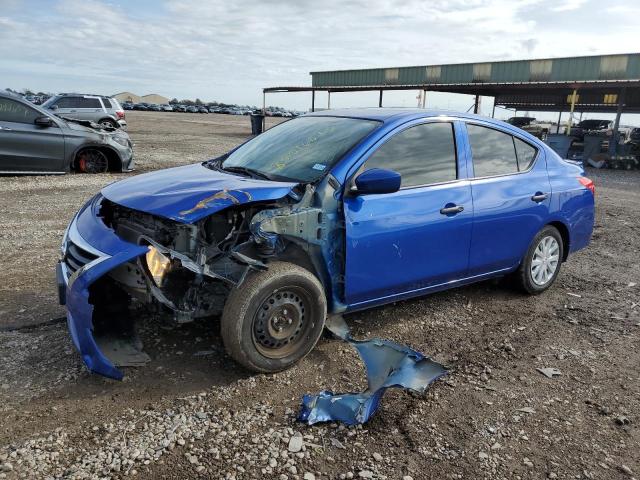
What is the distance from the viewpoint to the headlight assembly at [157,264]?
3139mm

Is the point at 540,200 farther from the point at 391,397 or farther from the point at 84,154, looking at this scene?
the point at 84,154

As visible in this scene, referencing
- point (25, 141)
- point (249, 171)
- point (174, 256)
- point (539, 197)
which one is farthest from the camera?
point (25, 141)

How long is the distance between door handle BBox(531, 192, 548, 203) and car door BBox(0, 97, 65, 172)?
910cm

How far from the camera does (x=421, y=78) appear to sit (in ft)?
96.6

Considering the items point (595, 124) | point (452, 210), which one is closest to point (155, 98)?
point (595, 124)

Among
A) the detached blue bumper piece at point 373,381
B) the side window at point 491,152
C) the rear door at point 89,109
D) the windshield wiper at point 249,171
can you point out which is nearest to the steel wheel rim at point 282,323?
the detached blue bumper piece at point 373,381

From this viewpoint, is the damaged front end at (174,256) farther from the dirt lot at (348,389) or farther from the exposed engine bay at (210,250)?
the dirt lot at (348,389)

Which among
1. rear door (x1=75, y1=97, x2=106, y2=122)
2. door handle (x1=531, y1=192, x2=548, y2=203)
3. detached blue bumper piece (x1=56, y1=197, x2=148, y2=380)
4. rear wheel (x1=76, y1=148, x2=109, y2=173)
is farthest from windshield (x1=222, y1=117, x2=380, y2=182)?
rear door (x1=75, y1=97, x2=106, y2=122)

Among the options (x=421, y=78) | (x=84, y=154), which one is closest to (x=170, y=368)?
(x=84, y=154)

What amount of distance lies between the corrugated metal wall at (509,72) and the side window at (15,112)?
21.9 metres

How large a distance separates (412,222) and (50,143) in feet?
29.1

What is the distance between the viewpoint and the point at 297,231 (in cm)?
338

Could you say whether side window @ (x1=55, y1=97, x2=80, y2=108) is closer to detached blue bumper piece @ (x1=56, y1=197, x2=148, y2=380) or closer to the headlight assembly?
detached blue bumper piece @ (x1=56, y1=197, x2=148, y2=380)

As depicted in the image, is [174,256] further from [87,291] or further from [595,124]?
[595,124]
